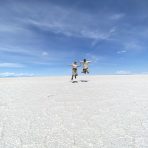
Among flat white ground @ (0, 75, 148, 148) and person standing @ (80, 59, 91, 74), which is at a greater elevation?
person standing @ (80, 59, 91, 74)

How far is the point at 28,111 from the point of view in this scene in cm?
895

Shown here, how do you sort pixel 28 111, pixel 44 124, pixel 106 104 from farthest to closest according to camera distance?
pixel 106 104 < pixel 28 111 < pixel 44 124

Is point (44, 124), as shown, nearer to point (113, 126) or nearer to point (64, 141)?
point (64, 141)

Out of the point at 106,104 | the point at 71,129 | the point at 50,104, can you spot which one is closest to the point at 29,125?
the point at 71,129

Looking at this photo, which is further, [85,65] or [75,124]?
[85,65]

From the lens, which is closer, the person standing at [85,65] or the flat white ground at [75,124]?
the flat white ground at [75,124]

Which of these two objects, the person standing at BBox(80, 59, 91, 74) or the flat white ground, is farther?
the person standing at BBox(80, 59, 91, 74)

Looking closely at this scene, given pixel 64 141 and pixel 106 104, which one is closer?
pixel 64 141

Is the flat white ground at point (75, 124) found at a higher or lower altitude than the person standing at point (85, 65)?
lower

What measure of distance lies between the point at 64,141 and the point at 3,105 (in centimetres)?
497

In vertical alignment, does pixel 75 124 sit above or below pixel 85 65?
below

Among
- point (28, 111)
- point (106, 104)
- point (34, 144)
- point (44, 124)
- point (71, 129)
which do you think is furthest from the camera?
point (106, 104)

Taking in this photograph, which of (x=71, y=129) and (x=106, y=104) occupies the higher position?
(x=106, y=104)

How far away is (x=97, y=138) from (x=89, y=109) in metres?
2.97
